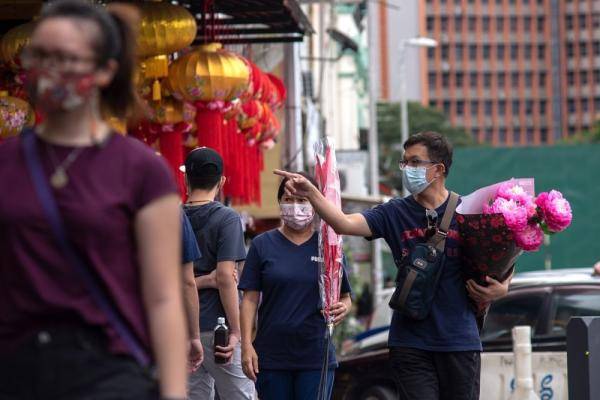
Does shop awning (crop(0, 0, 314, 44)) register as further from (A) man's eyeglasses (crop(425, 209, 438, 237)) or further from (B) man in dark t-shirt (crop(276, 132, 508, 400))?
(A) man's eyeglasses (crop(425, 209, 438, 237))

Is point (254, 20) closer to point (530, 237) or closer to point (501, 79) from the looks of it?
point (530, 237)

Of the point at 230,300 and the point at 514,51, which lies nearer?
the point at 230,300

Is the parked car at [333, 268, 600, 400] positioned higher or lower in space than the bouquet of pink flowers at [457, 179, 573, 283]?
lower

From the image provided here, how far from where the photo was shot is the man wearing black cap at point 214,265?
7.96m

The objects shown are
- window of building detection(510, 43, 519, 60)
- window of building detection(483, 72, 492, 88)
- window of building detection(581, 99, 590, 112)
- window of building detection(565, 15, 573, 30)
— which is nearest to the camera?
window of building detection(581, 99, 590, 112)

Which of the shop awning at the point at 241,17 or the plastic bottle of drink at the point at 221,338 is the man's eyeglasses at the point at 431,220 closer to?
the plastic bottle of drink at the point at 221,338

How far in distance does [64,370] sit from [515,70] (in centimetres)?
15050

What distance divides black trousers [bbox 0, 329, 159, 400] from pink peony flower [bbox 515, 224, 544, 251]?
12.9 ft

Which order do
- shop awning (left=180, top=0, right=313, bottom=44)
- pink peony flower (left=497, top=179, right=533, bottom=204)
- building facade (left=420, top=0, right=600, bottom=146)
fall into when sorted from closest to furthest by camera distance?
pink peony flower (left=497, top=179, right=533, bottom=204) → shop awning (left=180, top=0, right=313, bottom=44) → building facade (left=420, top=0, right=600, bottom=146)

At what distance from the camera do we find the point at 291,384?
7953 millimetres

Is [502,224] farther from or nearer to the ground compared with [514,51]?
nearer to the ground

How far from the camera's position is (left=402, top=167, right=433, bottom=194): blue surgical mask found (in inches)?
287

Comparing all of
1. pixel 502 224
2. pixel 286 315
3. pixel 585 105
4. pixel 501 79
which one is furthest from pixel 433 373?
pixel 501 79

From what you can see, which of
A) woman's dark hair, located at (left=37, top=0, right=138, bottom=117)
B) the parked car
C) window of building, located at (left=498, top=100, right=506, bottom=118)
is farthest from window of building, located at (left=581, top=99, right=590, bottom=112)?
woman's dark hair, located at (left=37, top=0, right=138, bottom=117)
